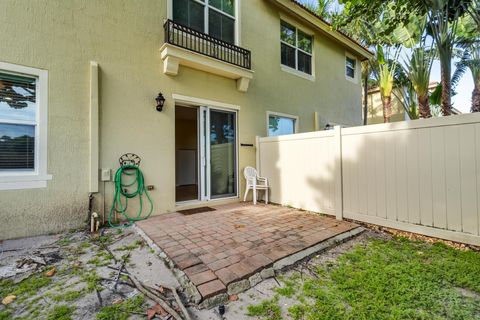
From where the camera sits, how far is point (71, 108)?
3.88 metres

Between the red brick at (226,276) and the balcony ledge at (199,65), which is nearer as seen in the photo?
the red brick at (226,276)

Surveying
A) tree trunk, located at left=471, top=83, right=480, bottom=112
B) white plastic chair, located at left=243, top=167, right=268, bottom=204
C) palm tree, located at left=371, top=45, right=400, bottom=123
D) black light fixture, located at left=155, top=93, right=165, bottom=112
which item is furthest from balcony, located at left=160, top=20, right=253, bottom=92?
tree trunk, located at left=471, top=83, right=480, bottom=112

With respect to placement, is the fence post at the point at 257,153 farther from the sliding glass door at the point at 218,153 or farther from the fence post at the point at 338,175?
the fence post at the point at 338,175

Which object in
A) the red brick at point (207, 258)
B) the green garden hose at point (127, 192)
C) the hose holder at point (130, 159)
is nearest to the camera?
the red brick at point (207, 258)

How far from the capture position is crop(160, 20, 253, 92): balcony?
187 inches

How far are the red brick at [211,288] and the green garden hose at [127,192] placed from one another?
2678 millimetres

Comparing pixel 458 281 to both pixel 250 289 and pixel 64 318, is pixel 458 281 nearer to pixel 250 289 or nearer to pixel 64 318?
pixel 250 289

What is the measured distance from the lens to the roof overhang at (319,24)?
271 inches

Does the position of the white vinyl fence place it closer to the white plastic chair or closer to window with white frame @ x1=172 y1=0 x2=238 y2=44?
the white plastic chair

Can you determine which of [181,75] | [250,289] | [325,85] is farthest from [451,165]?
[325,85]

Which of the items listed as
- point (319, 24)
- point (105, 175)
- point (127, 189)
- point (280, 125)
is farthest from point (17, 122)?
point (319, 24)

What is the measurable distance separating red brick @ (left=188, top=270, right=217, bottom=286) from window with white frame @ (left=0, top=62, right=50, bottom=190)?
317 cm

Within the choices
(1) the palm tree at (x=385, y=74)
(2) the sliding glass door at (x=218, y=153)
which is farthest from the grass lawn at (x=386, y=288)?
(1) the palm tree at (x=385, y=74)

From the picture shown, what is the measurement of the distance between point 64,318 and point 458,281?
3.54 meters
